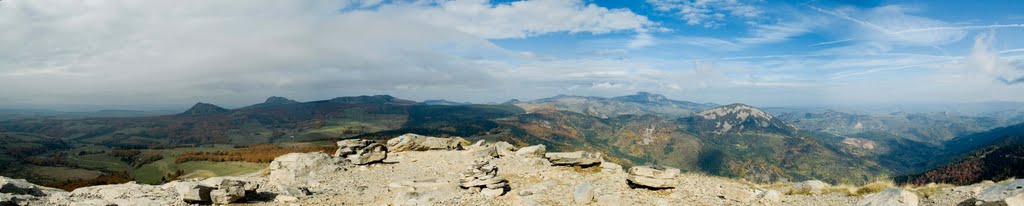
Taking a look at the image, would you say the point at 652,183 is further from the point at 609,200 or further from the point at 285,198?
the point at 285,198

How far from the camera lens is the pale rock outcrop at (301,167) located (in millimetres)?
23944

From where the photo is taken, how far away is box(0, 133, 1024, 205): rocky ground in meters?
15.6

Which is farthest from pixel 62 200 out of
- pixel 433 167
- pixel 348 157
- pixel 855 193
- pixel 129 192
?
pixel 855 193

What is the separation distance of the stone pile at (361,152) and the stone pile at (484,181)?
38.4ft

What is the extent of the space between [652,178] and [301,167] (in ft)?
68.1

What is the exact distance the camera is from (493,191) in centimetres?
1795

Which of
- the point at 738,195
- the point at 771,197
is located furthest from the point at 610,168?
the point at 771,197

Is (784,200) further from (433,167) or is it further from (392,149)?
(392,149)

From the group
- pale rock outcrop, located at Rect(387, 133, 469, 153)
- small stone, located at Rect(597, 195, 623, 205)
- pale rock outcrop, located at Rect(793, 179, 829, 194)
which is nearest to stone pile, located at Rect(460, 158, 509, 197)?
small stone, located at Rect(597, 195, 623, 205)

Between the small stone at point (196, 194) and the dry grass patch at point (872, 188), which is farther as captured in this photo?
the dry grass patch at point (872, 188)

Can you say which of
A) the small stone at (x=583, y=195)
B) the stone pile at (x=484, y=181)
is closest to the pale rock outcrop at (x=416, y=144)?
the stone pile at (x=484, y=181)

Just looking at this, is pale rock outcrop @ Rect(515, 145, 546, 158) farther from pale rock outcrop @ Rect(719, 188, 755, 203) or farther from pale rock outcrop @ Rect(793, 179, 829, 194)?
pale rock outcrop @ Rect(793, 179, 829, 194)

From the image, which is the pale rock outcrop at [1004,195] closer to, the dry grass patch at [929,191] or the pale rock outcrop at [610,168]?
the dry grass patch at [929,191]

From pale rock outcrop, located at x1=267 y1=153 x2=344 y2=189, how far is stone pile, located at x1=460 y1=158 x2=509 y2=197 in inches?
391
